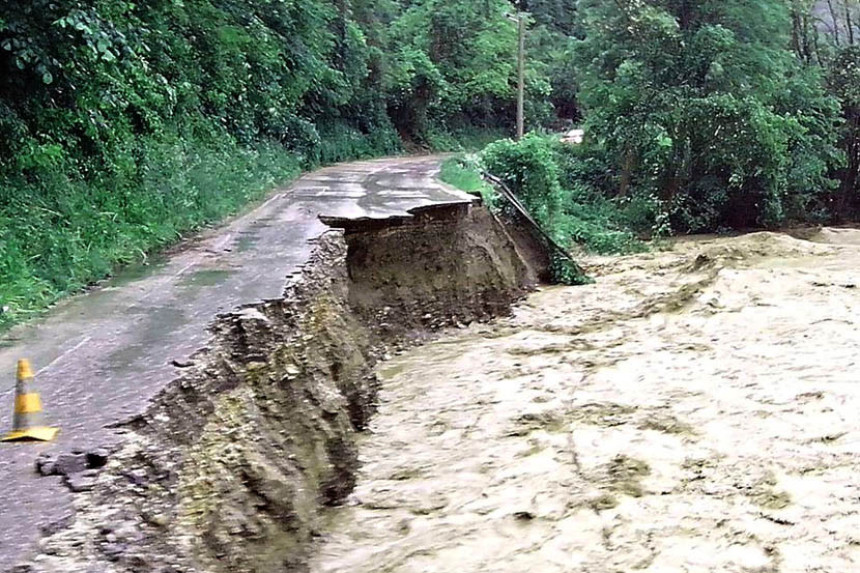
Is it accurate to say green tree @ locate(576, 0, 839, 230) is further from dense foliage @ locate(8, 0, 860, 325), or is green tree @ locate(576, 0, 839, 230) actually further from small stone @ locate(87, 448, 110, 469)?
small stone @ locate(87, 448, 110, 469)

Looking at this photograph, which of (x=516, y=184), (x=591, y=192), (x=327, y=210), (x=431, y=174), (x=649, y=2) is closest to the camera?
(x=327, y=210)

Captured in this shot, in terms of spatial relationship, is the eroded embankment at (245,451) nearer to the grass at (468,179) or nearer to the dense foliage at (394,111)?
the dense foliage at (394,111)

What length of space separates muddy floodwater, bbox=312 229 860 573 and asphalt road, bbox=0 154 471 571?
1.63 m

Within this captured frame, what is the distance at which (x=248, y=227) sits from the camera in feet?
34.6

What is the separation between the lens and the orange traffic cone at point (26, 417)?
3655 mm

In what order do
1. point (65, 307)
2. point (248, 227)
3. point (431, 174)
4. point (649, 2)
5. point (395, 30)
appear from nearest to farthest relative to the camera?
point (65, 307) → point (248, 227) → point (431, 174) → point (649, 2) → point (395, 30)

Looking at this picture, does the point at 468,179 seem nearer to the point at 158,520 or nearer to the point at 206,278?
the point at 206,278

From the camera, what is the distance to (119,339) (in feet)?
17.2

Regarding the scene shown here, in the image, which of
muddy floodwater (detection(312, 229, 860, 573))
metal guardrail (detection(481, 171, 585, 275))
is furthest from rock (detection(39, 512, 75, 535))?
metal guardrail (detection(481, 171, 585, 275))

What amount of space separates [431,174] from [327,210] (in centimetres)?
796

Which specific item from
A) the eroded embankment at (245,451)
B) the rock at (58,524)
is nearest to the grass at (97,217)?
the eroded embankment at (245,451)

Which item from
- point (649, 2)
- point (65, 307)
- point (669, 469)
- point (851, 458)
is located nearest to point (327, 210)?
point (65, 307)

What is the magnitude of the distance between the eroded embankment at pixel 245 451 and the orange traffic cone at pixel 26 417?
1.14 feet

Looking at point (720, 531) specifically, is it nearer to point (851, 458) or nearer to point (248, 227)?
point (851, 458)
